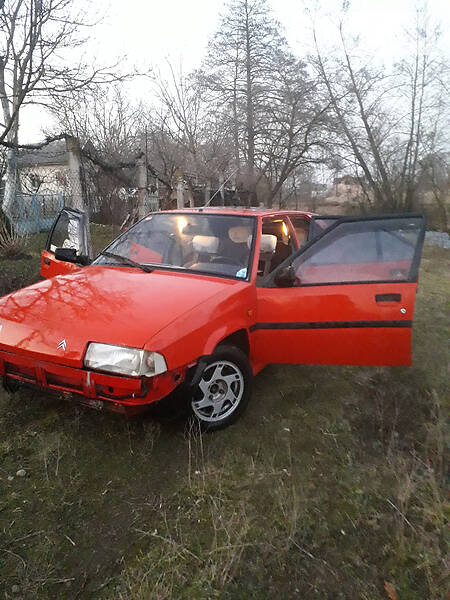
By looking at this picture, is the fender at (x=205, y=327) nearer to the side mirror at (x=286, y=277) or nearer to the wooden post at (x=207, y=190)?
the side mirror at (x=286, y=277)

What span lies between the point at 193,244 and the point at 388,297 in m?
1.80

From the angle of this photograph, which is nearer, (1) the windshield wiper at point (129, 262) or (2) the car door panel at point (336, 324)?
(2) the car door panel at point (336, 324)

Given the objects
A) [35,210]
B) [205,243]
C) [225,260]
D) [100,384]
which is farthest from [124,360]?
[35,210]

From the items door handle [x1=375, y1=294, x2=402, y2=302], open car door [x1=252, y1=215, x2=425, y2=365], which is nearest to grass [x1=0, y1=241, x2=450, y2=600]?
open car door [x1=252, y1=215, x2=425, y2=365]

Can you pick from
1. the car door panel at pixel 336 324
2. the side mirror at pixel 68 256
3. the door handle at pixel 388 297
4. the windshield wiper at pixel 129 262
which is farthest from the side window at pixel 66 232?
the door handle at pixel 388 297

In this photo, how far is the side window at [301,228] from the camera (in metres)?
4.38

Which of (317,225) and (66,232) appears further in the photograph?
(66,232)

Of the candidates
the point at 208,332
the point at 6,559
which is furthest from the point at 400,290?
the point at 6,559

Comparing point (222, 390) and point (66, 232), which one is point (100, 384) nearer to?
point (222, 390)

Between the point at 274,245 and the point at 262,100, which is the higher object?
the point at 262,100

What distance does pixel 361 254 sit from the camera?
327 centimetres

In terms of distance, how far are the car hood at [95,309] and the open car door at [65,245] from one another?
730 mm

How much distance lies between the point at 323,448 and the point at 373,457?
34cm

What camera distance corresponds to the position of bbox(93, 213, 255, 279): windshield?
336cm
